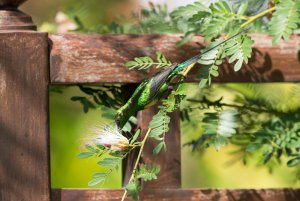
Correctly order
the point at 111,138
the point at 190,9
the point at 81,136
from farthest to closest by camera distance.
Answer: the point at 81,136 < the point at 190,9 < the point at 111,138

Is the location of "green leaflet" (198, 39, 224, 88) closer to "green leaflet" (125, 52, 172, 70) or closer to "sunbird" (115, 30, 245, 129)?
"sunbird" (115, 30, 245, 129)

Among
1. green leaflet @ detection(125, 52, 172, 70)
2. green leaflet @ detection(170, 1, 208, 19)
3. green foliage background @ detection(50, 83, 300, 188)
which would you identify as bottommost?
green foliage background @ detection(50, 83, 300, 188)

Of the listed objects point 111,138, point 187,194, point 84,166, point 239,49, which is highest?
point 239,49

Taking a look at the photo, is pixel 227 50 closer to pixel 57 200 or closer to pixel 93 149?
pixel 93 149

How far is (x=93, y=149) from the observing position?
6.66ft

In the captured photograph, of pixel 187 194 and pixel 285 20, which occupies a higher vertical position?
pixel 285 20

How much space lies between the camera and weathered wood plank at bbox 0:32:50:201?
2.16 metres

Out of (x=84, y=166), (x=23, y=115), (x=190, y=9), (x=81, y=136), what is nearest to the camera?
(x=23, y=115)

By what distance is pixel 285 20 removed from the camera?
2.05m

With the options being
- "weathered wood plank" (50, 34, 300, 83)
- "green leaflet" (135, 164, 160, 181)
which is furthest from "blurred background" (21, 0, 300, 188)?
"green leaflet" (135, 164, 160, 181)

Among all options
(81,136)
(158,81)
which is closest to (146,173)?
(158,81)

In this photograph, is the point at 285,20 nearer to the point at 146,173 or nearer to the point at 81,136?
the point at 146,173

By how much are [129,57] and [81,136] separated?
1.14m

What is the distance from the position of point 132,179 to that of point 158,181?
0.69 ft
